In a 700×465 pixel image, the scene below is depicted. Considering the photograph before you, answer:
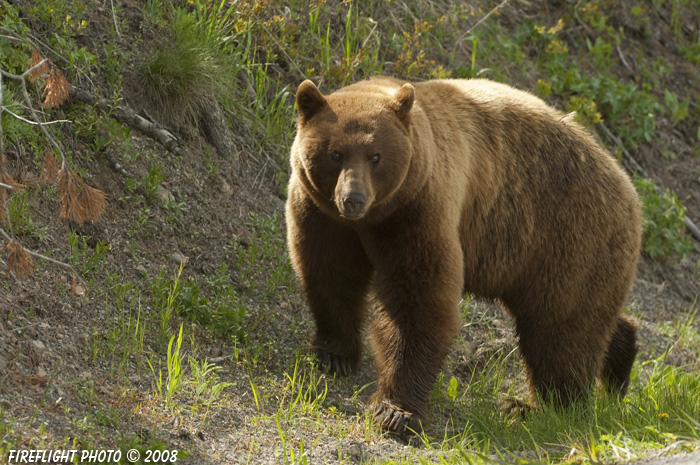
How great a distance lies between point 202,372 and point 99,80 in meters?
2.68

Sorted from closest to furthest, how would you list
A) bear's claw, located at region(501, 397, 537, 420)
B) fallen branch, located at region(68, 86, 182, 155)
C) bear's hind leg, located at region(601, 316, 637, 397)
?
bear's claw, located at region(501, 397, 537, 420)
fallen branch, located at region(68, 86, 182, 155)
bear's hind leg, located at region(601, 316, 637, 397)

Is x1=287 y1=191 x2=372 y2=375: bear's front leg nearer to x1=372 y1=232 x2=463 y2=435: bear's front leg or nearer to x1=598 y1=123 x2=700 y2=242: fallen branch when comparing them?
x1=372 y1=232 x2=463 y2=435: bear's front leg

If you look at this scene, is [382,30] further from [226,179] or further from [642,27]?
[642,27]

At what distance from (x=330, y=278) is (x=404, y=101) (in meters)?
1.25

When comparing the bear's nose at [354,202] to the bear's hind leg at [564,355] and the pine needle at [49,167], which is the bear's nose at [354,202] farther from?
the bear's hind leg at [564,355]

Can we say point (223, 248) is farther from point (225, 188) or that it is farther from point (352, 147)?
point (352, 147)

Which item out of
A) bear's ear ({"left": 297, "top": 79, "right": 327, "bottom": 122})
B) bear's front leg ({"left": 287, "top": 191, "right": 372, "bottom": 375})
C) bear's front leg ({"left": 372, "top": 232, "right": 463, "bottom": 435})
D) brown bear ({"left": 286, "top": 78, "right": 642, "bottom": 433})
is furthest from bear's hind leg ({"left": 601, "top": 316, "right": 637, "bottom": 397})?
bear's ear ({"left": 297, "top": 79, "right": 327, "bottom": 122})

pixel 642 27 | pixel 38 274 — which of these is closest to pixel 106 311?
pixel 38 274

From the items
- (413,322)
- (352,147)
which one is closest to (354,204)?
(352,147)

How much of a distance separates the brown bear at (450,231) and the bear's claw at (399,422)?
11 mm

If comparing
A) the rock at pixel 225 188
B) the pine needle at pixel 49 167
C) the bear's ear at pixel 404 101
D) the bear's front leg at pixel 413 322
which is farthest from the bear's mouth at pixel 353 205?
the rock at pixel 225 188

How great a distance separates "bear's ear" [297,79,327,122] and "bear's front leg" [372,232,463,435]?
910 mm

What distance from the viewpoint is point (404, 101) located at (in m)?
5.08

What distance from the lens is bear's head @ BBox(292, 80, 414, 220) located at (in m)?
4.82
